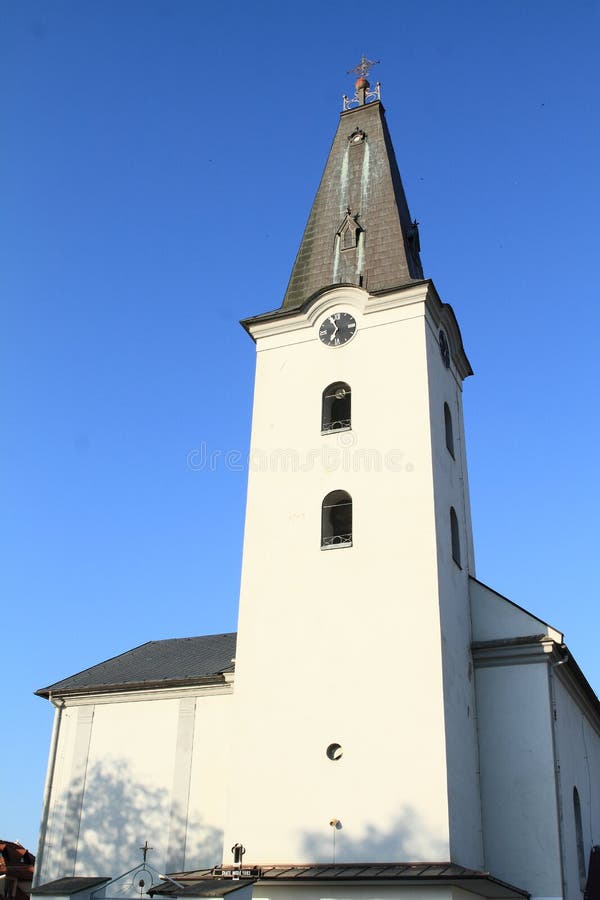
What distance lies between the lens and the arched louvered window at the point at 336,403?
71.2ft

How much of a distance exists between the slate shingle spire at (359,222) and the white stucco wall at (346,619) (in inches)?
47.9

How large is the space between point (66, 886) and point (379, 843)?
8276mm

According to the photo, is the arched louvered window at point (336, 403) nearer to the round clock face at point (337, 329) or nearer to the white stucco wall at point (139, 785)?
the round clock face at point (337, 329)

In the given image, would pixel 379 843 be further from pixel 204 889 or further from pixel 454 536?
pixel 454 536

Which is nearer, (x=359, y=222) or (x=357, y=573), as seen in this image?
(x=357, y=573)

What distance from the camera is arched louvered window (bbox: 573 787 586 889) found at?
68.2 ft

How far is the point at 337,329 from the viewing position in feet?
73.7

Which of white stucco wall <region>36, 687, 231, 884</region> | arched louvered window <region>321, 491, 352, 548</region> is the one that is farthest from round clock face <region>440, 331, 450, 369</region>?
white stucco wall <region>36, 687, 231, 884</region>

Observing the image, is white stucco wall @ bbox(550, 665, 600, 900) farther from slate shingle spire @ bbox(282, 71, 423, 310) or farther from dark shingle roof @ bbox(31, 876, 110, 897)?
slate shingle spire @ bbox(282, 71, 423, 310)

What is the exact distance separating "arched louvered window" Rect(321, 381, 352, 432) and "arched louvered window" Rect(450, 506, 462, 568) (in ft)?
11.2

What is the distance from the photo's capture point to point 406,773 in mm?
17188

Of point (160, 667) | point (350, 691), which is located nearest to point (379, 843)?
point (350, 691)

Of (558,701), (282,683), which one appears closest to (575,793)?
(558,701)

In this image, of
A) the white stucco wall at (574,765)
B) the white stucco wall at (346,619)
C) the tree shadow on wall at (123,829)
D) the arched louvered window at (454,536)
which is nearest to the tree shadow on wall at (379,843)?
the white stucco wall at (346,619)
